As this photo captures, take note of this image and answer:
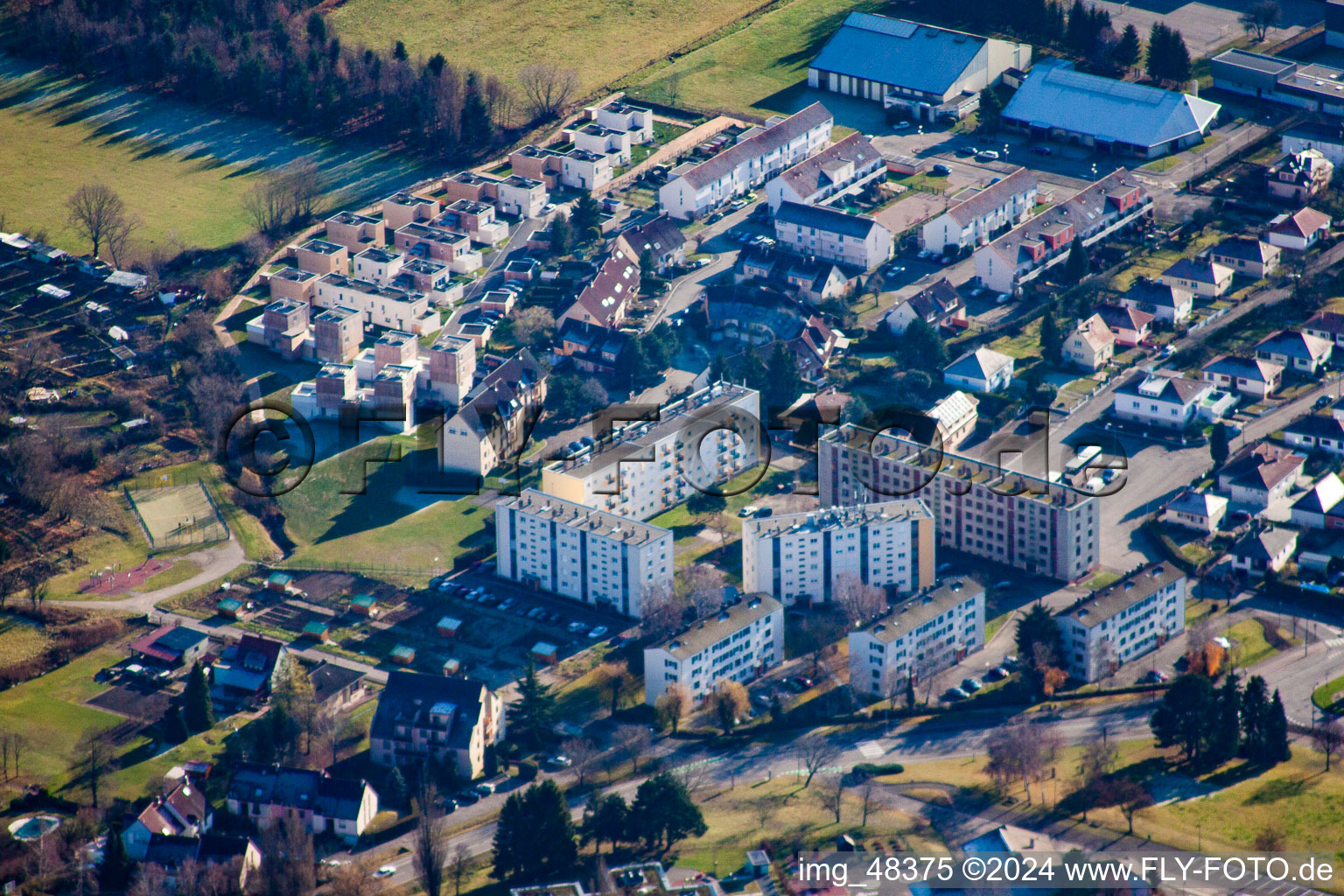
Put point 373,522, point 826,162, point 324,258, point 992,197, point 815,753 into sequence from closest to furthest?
point 815,753
point 373,522
point 324,258
point 992,197
point 826,162

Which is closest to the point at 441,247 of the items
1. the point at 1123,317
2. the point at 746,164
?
the point at 746,164

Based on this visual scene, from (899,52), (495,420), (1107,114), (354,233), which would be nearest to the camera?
(495,420)

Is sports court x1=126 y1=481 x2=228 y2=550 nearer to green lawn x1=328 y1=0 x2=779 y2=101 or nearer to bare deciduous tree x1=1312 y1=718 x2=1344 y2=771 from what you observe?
bare deciduous tree x1=1312 y1=718 x2=1344 y2=771

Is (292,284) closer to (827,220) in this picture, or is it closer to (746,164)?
(746,164)

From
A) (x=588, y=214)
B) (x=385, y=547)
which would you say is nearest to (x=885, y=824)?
(x=385, y=547)

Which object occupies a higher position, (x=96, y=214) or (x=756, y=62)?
(x=756, y=62)

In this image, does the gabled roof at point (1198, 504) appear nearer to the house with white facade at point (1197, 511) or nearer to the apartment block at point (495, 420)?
the house with white facade at point (1197, 511)
